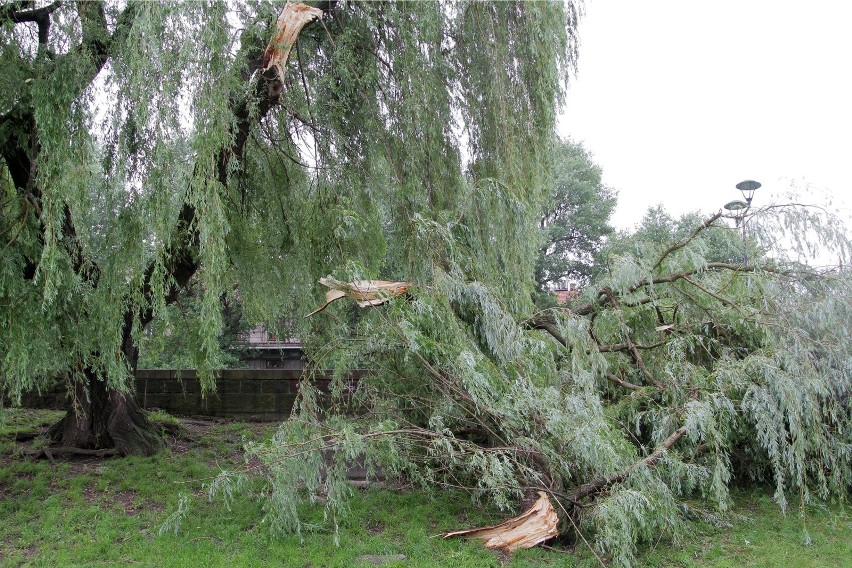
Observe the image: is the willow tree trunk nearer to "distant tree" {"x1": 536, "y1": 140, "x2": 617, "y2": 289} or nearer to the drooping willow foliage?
the drooping willow foliage

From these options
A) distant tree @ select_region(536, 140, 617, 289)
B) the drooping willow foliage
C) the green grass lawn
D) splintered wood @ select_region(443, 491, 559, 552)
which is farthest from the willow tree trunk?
distant tree @ select_region(536, 140, 617, 289)

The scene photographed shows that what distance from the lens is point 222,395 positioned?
10133 mm

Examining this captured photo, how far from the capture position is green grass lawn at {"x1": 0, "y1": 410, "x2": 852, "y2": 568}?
4.48 metres

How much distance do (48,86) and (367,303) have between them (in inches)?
119

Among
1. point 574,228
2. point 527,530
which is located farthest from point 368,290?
point 574,228

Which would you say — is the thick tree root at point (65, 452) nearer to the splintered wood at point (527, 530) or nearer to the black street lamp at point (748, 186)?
the splintered wood at point (527, 530)

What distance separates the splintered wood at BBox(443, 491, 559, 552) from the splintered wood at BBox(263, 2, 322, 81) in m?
4.19

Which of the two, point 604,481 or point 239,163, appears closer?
point 604,481

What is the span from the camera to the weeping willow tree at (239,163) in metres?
5.08

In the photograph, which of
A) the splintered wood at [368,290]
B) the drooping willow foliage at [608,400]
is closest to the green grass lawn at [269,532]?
the drooping willow foliage at [608,400]

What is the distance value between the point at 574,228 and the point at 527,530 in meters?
17.6

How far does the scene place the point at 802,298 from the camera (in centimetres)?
559

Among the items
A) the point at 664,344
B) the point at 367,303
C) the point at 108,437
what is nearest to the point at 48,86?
the point at 367,303

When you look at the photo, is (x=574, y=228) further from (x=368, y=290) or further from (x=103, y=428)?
(x=368, y=290)
